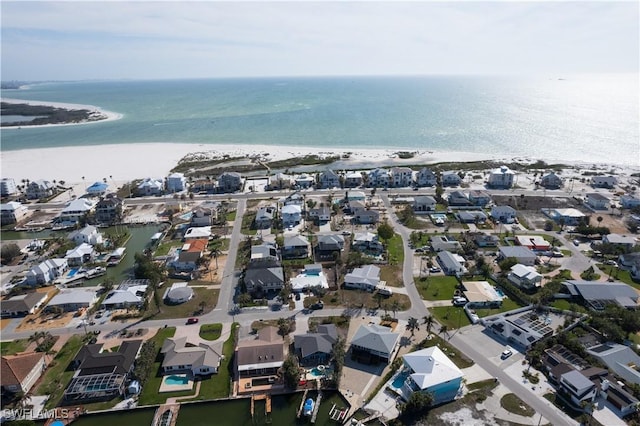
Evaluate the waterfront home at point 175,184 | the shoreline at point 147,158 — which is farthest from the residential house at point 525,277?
the waterfront home at point 175,184

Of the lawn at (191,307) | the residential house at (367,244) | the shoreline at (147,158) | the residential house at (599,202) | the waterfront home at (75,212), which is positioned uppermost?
the shoreline at (147,158)

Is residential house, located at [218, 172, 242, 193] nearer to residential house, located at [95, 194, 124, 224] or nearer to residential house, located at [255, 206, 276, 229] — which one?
residential house, located at [255, 206, 276, 229]

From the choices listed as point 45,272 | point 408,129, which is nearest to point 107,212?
point 45,272

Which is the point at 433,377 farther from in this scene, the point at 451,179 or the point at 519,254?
the point at 451,179

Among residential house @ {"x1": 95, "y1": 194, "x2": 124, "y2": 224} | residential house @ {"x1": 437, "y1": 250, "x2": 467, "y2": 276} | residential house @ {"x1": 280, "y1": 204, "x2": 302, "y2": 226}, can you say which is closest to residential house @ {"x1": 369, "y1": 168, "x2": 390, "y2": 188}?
residential house @ {"x1": 280, "y1": 204, "x2": 302, "y2": 226}

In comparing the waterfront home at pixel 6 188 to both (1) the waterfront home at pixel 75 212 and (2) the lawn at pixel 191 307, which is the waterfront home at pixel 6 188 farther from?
(2) the lawn at pixel 191 307

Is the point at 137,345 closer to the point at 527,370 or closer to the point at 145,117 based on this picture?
the point at 527,370

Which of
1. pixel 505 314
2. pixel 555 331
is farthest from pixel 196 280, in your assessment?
pixel 555 331
